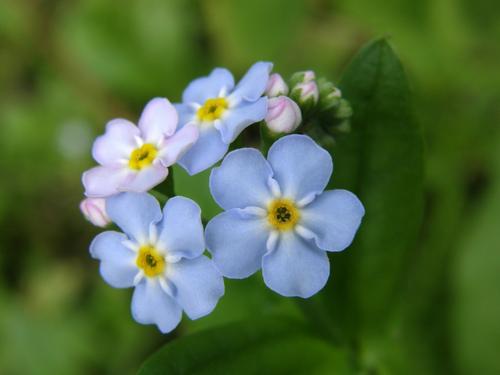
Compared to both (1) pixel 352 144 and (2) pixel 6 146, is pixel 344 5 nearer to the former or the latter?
(1) pixel 352 144

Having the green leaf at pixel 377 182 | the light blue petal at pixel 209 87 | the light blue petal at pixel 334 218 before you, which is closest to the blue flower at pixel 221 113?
the light blue petal at pixel 209 87

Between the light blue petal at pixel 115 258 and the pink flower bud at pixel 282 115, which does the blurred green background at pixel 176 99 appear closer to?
the light blue petal at pixel 115 258

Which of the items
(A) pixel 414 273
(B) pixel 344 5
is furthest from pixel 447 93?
(A) pixel 414 273

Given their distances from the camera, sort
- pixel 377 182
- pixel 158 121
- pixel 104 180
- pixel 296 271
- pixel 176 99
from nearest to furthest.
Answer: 1. pixel 296 271
2. pixel 104 180
3. pixel 158 121
4. pixel 377 182
5. pixel 176 99

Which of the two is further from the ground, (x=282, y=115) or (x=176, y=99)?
(x=176, y=99)

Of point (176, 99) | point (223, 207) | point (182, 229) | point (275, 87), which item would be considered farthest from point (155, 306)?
point (176, 99)

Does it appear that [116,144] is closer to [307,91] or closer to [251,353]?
[307,91]
